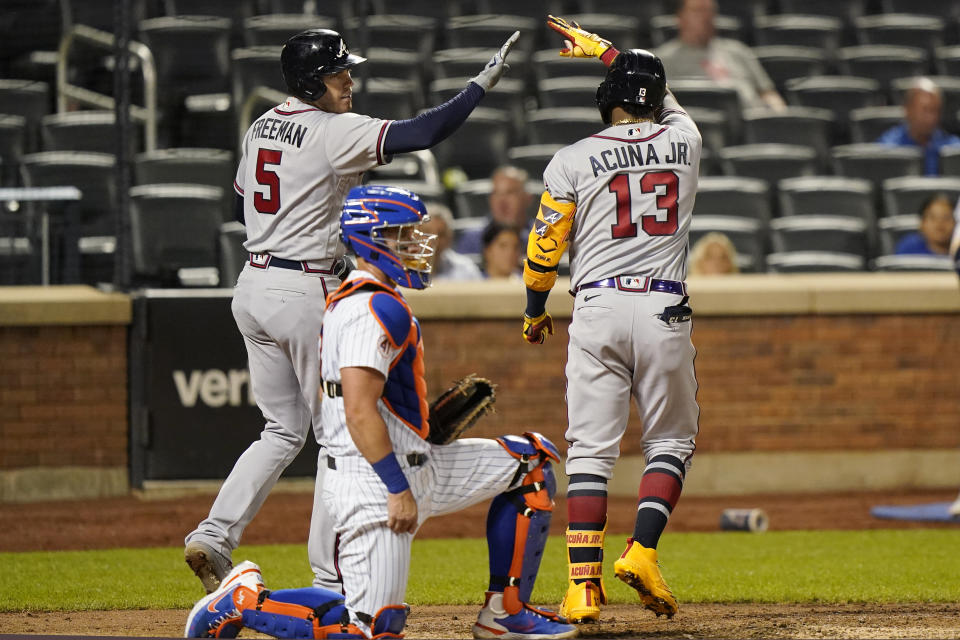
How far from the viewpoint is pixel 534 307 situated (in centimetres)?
549

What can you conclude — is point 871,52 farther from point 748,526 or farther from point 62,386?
point 62,386

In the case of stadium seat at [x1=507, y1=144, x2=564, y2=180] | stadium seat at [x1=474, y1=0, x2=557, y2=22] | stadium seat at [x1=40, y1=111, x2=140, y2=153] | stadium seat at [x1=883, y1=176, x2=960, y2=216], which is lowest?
stadium seat at [x1=883, y1=176, x2=960, y2=216]

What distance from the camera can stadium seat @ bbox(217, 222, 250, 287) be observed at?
8758 mm

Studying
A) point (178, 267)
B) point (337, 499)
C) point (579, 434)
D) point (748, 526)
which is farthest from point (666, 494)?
point (178, 267)

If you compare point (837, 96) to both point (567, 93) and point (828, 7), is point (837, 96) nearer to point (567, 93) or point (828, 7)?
point (828, 7)

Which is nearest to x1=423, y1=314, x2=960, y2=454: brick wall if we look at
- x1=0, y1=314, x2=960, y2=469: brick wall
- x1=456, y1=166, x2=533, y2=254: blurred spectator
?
x1=0, y1=314, x2=960, y2=469: brick wall

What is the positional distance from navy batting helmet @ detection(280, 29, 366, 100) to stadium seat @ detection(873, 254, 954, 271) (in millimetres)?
5712

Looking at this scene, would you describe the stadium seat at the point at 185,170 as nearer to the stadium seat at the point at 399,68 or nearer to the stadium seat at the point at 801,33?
the stadium seat at the point at 399,68

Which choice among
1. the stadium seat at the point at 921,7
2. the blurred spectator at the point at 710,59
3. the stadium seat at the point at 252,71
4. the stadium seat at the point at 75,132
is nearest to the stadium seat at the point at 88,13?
the stadium seat at the point at 75,132

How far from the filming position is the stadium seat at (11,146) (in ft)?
29.1

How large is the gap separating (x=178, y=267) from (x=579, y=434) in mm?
4251

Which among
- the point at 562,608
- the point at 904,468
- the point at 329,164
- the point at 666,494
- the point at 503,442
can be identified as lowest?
the point at 904,468

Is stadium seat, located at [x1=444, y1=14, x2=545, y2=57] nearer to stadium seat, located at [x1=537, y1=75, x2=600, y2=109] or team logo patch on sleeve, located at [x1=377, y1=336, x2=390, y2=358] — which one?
stadium seat, located at [x1=537, y1=75, x2=600, y2=109]

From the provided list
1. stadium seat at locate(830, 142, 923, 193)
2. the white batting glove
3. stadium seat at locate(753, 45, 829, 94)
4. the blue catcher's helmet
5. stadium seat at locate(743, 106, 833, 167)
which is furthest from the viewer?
stadium seat at locate(753, 45, 829, 94)
